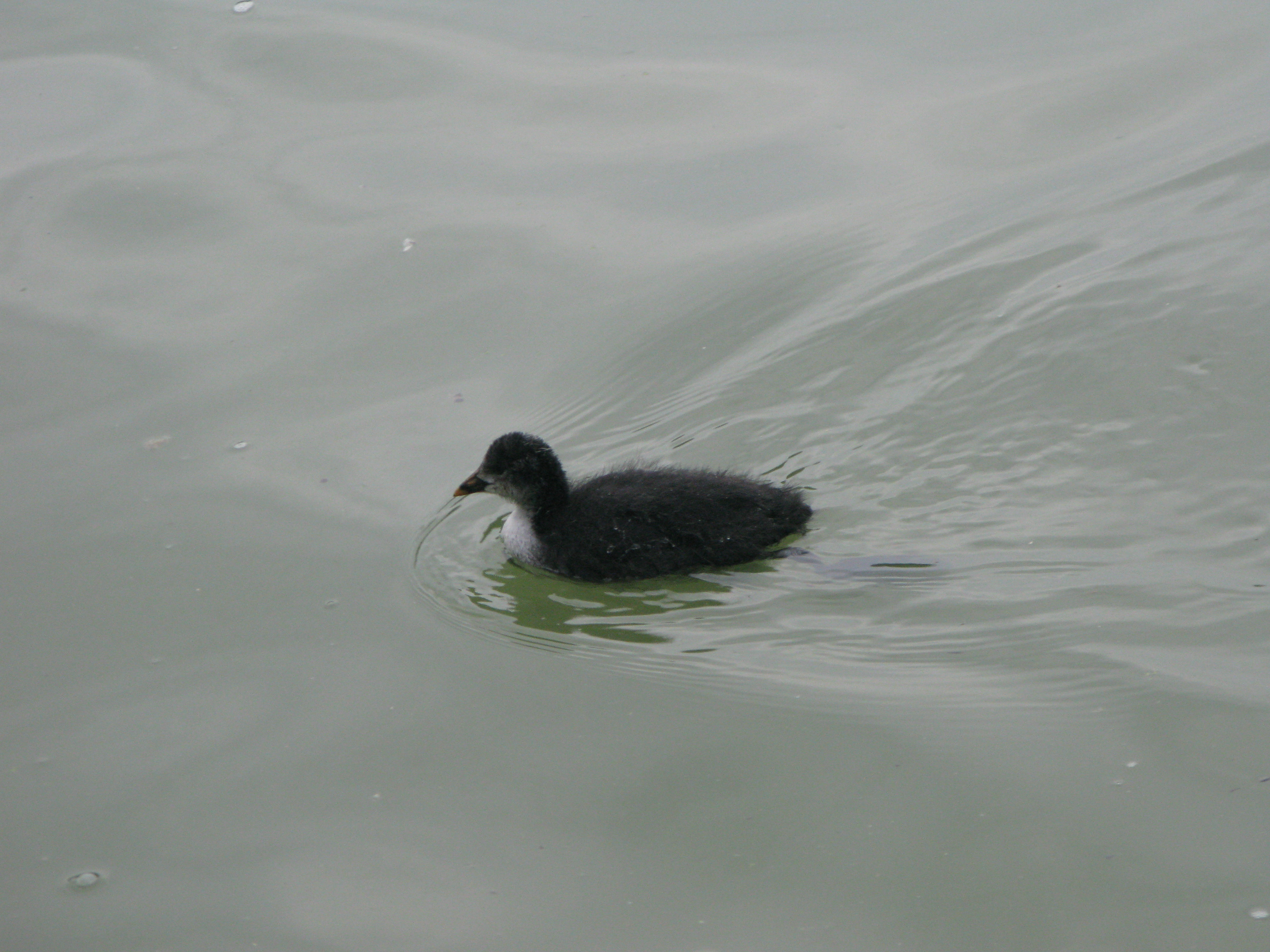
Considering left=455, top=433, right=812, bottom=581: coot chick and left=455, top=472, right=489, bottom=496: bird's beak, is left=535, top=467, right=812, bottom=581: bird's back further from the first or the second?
left=455, top=472, right=489, bottom=496: bird's beak

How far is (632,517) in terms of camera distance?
5.83 m

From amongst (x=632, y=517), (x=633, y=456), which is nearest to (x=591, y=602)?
(x=632, y=517)

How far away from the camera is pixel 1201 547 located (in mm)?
5520

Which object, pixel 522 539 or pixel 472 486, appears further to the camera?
pixel 522 539

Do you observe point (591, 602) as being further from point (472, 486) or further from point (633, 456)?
point (633, 456)

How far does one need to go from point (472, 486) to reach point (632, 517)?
2.23 ft

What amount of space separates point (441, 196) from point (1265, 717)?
18.6 ft

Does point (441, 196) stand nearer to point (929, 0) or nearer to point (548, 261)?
point (548, 261)

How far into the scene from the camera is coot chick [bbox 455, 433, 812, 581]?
5773 millimetres

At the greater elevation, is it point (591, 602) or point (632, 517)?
point (632, 517)

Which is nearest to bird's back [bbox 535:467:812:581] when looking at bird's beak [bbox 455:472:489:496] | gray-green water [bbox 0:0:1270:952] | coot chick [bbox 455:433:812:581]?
coot chick [bbox 455:433:812:581]

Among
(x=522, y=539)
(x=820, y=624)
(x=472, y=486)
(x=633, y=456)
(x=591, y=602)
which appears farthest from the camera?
(x=633, y=456)

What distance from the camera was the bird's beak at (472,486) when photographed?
5.93 metres

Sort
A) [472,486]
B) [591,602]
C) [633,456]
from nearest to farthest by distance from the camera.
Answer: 1. [591,602]
2. [472,486]
3. [633,456]
